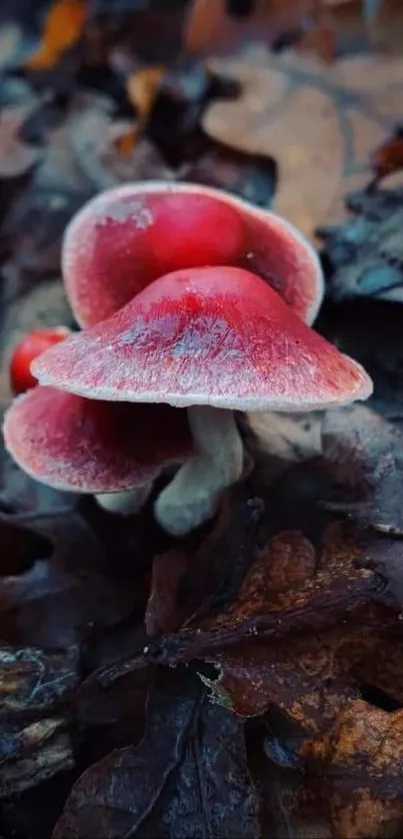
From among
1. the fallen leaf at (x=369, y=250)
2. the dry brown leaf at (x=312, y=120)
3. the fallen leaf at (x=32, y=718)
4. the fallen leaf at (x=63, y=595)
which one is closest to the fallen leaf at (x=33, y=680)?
the fallen leaf at (x=32, y=718)

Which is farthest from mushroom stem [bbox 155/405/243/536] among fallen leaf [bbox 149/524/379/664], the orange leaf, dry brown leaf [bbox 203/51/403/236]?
the orange leaf

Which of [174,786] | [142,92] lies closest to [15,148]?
[142,92]

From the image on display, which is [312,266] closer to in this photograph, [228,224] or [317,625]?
[228,224]

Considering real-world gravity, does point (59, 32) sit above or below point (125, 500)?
above

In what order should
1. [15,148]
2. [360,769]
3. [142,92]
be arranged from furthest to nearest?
[142,92], [15,148], [360,769]

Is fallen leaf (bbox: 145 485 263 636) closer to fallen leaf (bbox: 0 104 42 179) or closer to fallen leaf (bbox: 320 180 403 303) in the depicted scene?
fallen leaf (bbox: 320 180 403 303)

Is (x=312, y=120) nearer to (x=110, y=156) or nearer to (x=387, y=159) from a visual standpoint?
(x=387, y=159)

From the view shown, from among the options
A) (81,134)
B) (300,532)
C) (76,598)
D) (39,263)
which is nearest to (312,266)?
(300,532)

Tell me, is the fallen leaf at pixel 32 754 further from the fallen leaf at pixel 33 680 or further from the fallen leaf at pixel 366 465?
the fallen leaf at pixel 366 465
